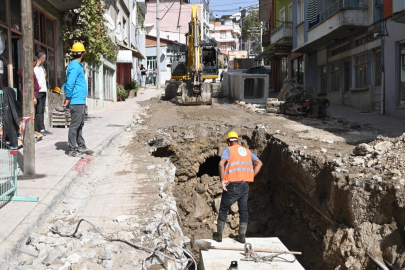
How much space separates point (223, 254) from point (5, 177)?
3.01 metres

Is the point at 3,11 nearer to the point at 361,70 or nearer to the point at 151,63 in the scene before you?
the point at 361,70

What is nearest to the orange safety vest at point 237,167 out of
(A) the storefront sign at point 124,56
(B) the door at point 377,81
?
(B) the door at point 377,81

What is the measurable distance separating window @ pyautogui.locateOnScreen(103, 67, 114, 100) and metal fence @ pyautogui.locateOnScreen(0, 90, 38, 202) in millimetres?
16790

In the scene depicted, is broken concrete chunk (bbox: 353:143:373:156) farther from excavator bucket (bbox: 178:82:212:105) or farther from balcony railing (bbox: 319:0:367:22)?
excavator bucket (bbox: 178:82:212:105)

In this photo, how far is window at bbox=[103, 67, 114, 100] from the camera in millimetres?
22469

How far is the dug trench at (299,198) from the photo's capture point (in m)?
5.76

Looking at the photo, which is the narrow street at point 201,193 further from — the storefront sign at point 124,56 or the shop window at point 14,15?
the storefront sign at point 124,56

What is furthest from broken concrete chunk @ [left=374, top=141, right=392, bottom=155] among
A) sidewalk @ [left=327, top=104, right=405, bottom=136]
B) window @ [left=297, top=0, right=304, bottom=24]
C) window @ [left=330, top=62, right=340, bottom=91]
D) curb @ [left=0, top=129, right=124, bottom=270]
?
window @ [left=297, top=0, right=304, bottom=24]

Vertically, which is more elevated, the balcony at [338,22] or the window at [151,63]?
the window at [151,63]

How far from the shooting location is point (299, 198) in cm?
884

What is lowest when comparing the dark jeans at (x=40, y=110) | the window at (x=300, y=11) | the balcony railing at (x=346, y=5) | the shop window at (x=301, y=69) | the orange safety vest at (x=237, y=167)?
the orange safety vest at (x=237, y=167)

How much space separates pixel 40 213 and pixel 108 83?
19310 millimetres

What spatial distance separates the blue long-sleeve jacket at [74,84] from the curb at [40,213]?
1108 mm

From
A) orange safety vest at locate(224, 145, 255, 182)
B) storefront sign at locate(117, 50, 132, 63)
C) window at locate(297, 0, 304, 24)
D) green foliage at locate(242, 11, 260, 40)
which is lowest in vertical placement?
orange safety vest at locate(224, 145, 255, 182)
